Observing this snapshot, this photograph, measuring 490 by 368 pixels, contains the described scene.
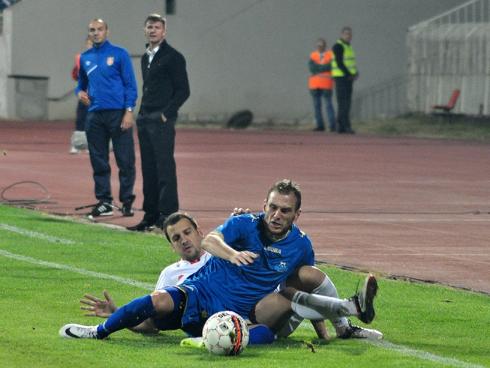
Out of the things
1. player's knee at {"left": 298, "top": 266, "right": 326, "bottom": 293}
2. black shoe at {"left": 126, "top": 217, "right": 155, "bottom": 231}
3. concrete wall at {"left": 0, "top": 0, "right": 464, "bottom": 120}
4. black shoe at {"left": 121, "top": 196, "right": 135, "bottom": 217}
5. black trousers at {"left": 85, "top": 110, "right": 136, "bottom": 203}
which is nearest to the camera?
player's knee at {"left": 298, "top": 266, "right": 326, "bottom": 293}

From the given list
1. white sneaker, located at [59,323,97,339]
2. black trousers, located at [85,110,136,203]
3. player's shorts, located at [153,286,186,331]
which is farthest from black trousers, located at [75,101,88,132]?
white sneaker, located at [59,323,97,339]

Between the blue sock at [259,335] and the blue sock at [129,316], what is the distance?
0.61 metres

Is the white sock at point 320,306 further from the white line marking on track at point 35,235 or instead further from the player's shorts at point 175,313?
the white line marking on track at point 35,235

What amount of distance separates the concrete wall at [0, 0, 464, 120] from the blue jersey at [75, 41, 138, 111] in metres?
24.2

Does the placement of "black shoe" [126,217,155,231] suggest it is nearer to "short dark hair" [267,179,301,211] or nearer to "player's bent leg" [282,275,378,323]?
"player's bent leg" [282,275,378,323]

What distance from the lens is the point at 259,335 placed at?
368 inches

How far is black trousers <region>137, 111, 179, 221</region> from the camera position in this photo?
1588 cm

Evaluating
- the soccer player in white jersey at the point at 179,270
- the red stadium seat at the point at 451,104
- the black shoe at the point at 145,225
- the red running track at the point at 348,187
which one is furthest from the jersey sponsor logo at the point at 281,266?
the red stadium seat at the point at 451,104

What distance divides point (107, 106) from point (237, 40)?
26.9m

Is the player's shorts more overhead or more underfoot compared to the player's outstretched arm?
more underfoot

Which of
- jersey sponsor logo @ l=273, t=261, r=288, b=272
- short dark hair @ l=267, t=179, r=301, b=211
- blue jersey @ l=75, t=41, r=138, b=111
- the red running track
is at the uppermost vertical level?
blue jersey @ l=75, t=41, r=138, b=111

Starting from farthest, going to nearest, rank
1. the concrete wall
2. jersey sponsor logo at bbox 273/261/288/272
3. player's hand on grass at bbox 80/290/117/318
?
1. the concrete wall
2. player's hand on grass at bbox 80/290/117/318
3. jersey sponsor logo at bbox 273/261/288/272

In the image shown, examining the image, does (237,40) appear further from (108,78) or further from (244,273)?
(244,273)

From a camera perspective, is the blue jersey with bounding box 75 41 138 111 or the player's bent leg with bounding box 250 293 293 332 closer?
the player's bent leg with bounding box 250 293 293 332
